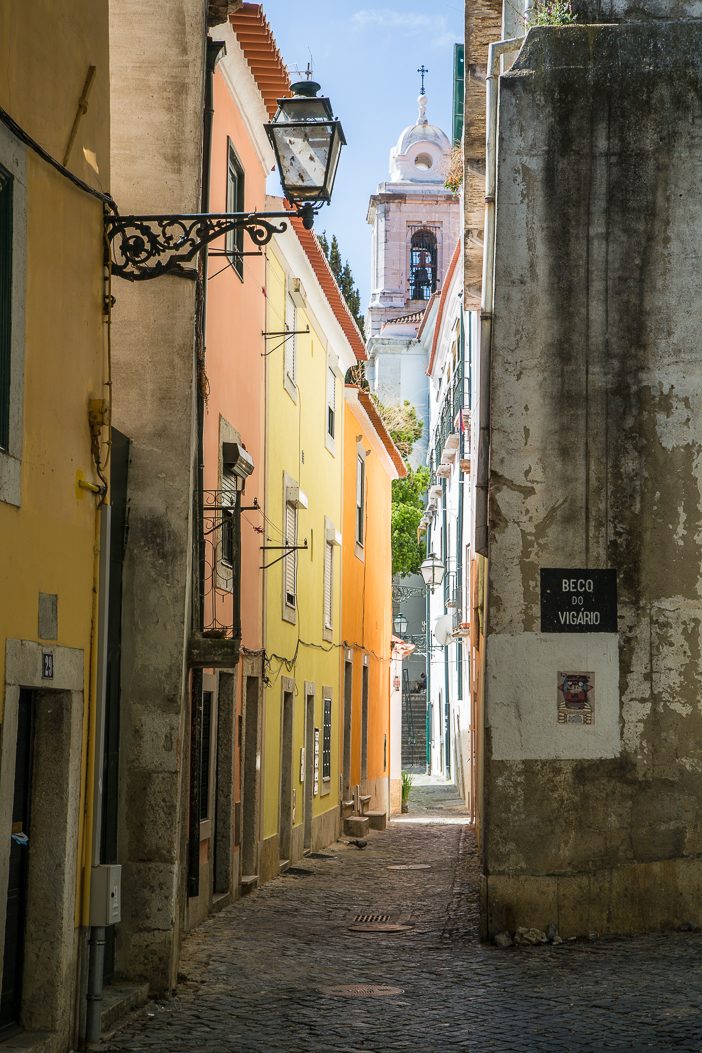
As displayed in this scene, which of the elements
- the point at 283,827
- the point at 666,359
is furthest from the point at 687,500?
the point at 283,827

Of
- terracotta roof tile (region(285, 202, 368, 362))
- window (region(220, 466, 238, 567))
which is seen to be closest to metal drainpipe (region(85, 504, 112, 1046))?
window (region(220, 466, 238, 567))

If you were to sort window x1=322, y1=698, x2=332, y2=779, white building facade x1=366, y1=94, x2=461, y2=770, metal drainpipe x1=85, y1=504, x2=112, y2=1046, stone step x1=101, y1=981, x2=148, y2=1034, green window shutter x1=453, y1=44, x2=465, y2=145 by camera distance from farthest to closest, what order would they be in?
white building facade x1=366, y1=94, x2=461, y2=770
green window shutter x1=453, y1=44, x2=465, y2=145
window x1=322, y1=698, x2=332, y2=779
stone step x1=101, y1=981, x2=148, y2=1034
metal drainpipe x1=85, y1=504, x2=112, y2=1046

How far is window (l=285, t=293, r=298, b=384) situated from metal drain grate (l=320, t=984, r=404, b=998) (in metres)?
10.0

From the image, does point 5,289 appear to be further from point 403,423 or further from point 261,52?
point 403,423

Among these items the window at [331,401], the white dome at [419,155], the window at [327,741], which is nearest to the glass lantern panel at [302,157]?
the window at [331,401]

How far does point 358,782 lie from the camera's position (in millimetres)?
26891

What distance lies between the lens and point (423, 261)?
5525 cm

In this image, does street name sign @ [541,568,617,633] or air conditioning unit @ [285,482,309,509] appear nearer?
street name sign @ [541,568,617,633]

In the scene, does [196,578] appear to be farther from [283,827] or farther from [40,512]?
[283,827]

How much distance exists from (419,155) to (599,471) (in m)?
50.2

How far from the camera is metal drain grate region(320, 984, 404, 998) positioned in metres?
9.66

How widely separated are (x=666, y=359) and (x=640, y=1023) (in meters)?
5.67

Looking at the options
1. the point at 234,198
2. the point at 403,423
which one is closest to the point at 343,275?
the point at 403,423

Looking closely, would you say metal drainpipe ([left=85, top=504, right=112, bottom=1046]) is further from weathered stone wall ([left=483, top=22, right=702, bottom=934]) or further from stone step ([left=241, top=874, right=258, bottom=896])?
stone step ([left=241, top=874, right=258, bottom=896])
